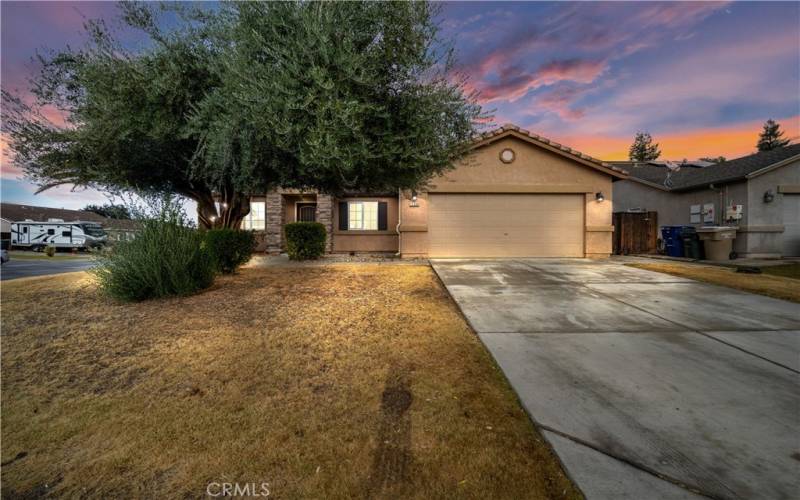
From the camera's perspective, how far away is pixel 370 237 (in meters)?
15.2

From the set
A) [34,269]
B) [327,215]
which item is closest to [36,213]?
[34,269]

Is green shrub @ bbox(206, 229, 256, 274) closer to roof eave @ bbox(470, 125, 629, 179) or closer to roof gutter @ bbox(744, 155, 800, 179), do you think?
roof eave @ bbox(470, 125, 629, 179)

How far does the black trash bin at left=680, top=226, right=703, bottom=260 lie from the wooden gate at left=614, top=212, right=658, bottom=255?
172 centimetres

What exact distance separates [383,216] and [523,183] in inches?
250

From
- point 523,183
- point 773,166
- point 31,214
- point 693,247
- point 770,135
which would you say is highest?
point 770,135

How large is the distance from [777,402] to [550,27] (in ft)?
34.4

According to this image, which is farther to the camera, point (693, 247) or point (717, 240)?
point (693, 247)

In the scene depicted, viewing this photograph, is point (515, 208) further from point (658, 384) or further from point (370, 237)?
point (658, 384)

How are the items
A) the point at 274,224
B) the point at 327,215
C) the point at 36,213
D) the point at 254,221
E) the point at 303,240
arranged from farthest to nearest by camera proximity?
1. the point at 36,213
2. the point at 254,221
3. the point at 274,224
4. the point at 327,215
5. the point at 303,240

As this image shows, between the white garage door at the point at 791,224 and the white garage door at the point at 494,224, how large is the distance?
878 cm

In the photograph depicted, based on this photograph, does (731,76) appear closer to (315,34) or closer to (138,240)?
(315,34)

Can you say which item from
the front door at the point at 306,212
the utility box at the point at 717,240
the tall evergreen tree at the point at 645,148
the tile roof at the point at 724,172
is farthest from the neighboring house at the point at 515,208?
the tall evergreen tree at the point at 645,148

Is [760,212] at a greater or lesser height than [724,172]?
lesser

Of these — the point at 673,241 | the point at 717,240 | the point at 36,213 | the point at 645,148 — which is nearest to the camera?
the point at 717,240
